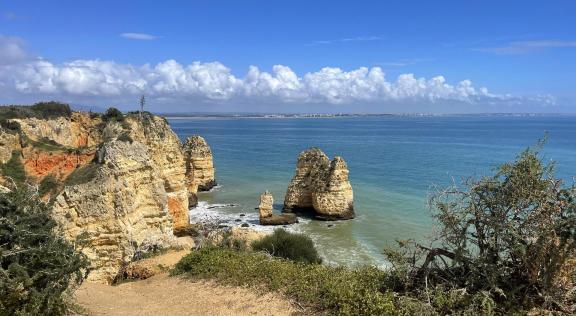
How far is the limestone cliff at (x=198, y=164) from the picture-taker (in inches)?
1887

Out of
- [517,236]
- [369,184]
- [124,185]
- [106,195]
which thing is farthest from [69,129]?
[517,236]

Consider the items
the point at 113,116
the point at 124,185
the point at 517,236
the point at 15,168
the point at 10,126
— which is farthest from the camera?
the point at 113,116

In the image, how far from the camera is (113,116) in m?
39.8

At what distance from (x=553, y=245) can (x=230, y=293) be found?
754 centimetres

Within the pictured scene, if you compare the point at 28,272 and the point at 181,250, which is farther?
the point at 181,250

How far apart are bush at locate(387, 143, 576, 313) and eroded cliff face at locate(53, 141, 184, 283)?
36.0 feet

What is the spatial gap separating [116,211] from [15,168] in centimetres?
1001

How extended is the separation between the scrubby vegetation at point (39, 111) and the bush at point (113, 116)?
127 inches

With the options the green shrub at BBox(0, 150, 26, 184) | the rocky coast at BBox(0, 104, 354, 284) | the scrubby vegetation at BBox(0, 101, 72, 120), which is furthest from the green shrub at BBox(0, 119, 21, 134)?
the scrubby vegetation at BBox(0, 101, 72, 120)

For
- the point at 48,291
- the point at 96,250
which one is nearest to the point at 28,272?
the point at 48,291

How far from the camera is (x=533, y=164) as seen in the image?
28.9 feet

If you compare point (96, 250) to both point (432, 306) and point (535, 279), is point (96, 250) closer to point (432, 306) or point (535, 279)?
point (432, 306)

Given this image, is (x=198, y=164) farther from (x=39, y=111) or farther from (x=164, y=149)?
(x=39, y=111)

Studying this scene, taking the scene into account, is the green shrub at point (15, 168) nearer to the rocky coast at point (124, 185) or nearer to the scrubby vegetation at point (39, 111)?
the rocky coast at point (124, 185)
